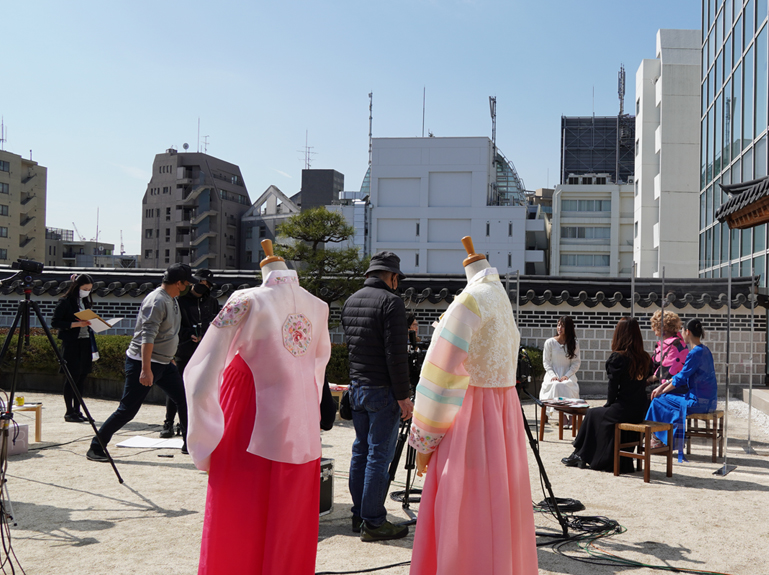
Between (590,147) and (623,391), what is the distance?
56605 millimetres

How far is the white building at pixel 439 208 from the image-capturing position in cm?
4659

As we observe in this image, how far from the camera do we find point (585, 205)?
5097 cm

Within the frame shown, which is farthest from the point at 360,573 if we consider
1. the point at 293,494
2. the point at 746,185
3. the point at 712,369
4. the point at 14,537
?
the point at 746,185

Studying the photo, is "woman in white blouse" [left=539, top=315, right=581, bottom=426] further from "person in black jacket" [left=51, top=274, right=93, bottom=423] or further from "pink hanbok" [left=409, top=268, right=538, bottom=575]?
"person in black jacket" [left=51, top=274, right=93, bottom=423]

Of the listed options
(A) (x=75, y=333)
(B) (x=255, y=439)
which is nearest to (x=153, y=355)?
(A) (x=75, y=333)

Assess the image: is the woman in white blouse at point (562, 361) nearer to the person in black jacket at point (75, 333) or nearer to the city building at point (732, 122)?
the city building at point (732, 122)

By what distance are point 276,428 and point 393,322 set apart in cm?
144

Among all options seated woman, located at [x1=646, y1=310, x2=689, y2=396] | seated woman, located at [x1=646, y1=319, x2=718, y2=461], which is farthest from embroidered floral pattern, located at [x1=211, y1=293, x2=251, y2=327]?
seated woman, located at [x1=646, y1=310, x2=689, y2=396]

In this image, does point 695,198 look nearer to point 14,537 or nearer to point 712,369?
point 712,369

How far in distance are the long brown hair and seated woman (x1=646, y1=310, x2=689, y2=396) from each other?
1341 millimetres

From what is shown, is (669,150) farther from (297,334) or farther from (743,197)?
(297,334)

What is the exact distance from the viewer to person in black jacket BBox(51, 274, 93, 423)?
8461 millimetres

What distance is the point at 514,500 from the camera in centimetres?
315

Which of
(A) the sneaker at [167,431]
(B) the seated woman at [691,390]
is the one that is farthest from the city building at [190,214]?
(B) the seated woman at [691,390]
